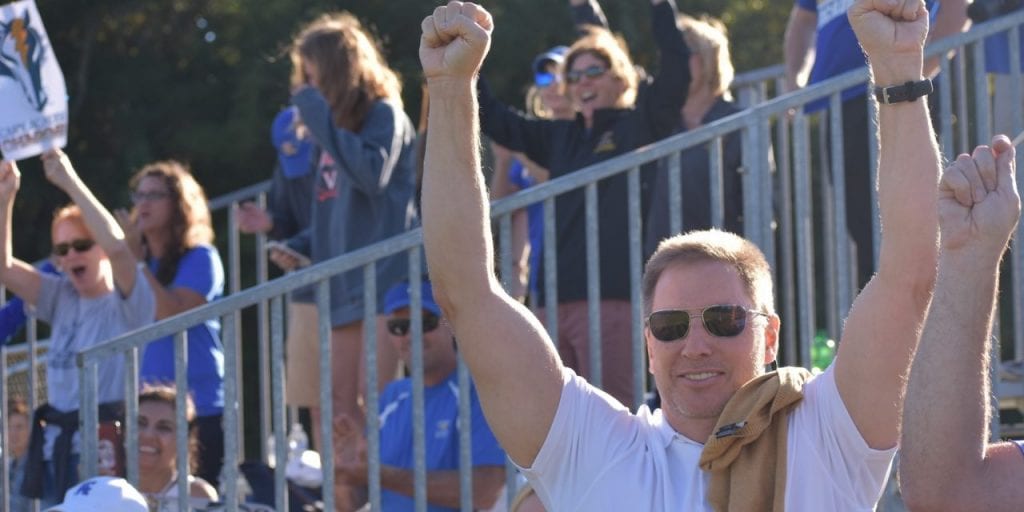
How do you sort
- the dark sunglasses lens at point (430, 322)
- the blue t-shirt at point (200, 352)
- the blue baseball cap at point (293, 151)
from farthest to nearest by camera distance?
the blue baseball cap at point (293, 151), the blue t-shirt at point (200, 352), the dark sunglasses lens at point (430, 322)

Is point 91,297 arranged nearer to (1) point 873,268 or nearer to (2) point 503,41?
(1) point 873,268

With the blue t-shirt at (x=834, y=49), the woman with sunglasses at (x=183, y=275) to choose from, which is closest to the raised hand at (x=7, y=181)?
the woman with sunglasses at (x=183, y=275)

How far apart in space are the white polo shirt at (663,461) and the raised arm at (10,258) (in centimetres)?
346

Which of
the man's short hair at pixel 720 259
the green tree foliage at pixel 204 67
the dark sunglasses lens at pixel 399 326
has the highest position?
the green tree foliage at pixel 204 67

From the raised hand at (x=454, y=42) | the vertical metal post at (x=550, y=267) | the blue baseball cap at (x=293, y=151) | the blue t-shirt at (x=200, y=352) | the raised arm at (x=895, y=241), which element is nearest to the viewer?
the raised arm at (x=895, y=241)

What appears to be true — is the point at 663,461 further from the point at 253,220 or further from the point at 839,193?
the point at 253,220

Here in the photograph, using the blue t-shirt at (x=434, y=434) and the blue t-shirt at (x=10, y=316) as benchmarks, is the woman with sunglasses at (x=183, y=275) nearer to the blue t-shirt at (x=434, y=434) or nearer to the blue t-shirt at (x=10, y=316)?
the blue t-shirt at (x=10, y=316)


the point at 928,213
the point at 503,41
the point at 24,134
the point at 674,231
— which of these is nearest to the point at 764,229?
the point at 674,231

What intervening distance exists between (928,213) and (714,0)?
44.7ft

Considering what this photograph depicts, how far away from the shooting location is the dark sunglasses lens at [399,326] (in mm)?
5973

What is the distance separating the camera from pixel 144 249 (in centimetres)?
692

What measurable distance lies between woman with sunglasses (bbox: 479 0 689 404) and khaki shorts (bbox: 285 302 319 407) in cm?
107

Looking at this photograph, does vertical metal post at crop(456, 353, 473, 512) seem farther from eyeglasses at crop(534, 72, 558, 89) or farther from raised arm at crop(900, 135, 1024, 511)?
raised arm at crop(900, 135, 1024, 511)

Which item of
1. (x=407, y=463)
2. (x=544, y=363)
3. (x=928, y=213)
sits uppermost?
(x=928, y=213)
